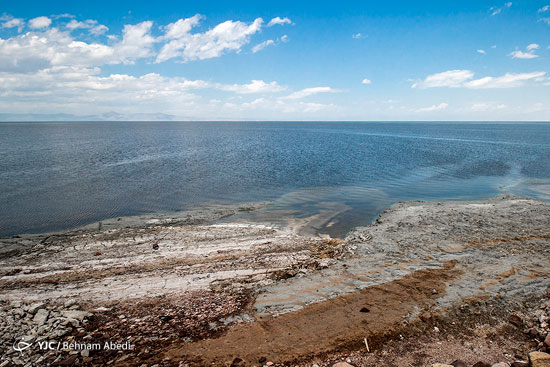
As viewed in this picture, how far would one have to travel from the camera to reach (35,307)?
9961mm

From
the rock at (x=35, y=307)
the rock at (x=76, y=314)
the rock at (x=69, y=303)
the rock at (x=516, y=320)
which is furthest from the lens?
the rock at (x=69, y=303)

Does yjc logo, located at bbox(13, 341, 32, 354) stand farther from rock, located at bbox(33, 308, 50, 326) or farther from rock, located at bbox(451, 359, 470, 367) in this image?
rock, located at bbox(451, 359, 470, 367)

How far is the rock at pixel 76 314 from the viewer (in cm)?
955

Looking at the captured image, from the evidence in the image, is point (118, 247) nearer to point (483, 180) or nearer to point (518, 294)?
point (518, 294)

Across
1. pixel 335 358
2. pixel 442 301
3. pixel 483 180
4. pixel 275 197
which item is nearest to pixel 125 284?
pixel 335 358

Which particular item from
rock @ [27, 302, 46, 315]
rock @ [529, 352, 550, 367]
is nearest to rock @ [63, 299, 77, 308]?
rock @ [27, 302, 46, 315]

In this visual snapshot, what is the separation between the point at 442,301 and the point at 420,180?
2943 cm

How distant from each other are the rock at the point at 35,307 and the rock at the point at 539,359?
14.5 m

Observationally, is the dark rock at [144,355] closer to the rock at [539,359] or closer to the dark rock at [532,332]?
the rock at [539,359]

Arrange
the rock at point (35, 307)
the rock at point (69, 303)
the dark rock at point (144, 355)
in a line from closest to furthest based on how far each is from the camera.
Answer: the dark rock at point (144, 355) → the rock at point (35, 307) → the rock at point (69, 303)

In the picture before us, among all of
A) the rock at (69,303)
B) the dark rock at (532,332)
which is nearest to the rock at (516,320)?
the dark rock at (532,332)

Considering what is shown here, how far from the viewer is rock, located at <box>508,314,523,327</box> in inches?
364

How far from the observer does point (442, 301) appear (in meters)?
10.5

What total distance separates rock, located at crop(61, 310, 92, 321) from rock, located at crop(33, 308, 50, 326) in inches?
17.9
